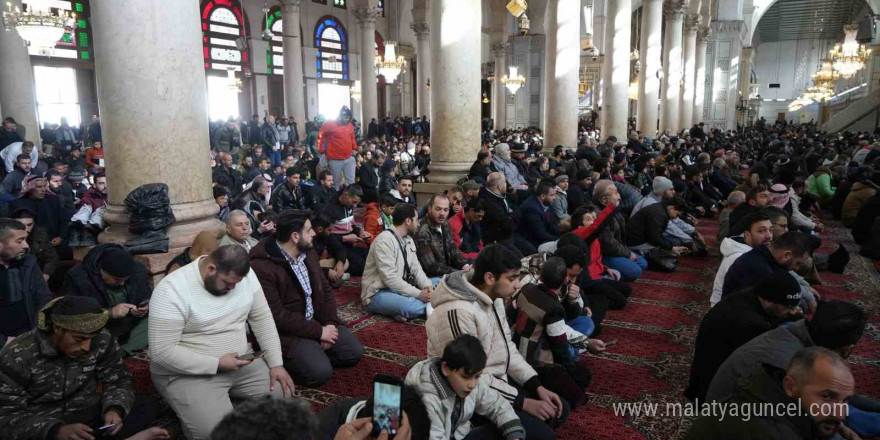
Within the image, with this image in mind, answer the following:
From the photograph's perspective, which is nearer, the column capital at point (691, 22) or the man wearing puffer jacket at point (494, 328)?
the man wearing puffer jacket at point (494, 328)

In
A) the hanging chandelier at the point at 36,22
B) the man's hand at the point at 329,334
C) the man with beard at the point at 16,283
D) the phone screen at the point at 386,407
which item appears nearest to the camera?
the phone screen at the point at 386,407

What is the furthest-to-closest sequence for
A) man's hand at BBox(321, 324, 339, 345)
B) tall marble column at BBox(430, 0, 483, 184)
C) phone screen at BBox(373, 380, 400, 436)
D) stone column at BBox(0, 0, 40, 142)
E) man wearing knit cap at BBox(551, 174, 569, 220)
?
stone column at BBox(0, 0, 40, 142) < tall marble column at BBox(430, 0, 483, 184) < man wearing knit cap at BBox(551, 174, 569, 220) < man's hand at BBox(321, 324, 339, 345) < phone screen at BBox(373, 380, 400, 436)

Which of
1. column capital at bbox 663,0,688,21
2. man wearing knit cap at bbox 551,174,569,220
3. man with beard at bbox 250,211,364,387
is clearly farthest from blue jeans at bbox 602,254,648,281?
column capital at bbox 663,0,688,21

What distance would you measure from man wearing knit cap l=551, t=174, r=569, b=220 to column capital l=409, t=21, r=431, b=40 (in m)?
13.3

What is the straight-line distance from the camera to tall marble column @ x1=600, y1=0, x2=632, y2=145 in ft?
41.6

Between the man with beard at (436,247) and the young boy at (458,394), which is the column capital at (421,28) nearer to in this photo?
the man with beard at (436,247)

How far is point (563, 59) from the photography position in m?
10.6

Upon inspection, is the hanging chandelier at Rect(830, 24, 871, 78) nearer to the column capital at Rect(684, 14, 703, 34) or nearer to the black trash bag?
the column capital at Rect(684, 14, 703, 34)

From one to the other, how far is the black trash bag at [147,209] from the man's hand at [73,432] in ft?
6.23

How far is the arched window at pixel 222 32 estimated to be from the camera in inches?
773

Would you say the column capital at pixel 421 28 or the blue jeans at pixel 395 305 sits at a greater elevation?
the column capital at pixel 421 28

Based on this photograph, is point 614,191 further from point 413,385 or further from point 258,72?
point 258,72

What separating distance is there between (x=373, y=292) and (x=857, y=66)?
21831 millimetres

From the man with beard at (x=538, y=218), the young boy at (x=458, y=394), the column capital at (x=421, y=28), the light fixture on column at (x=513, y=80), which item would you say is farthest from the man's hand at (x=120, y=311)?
the light fixture on column at (x=513, y=80)
